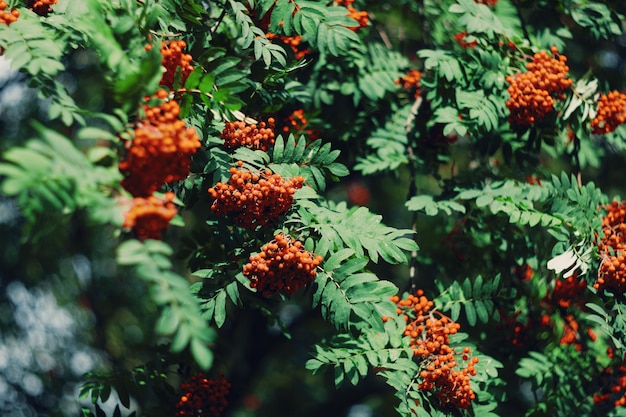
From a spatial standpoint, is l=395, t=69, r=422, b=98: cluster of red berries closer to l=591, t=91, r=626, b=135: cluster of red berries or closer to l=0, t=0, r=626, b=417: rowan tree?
l=0, t=0, r=626, b=417: rowan tree

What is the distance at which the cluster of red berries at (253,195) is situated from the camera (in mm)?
2135

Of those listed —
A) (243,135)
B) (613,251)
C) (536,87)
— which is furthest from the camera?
(536,87)

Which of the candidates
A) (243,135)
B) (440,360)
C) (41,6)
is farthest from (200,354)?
(41,6)

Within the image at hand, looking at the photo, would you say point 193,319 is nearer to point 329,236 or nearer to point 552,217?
point 329,236

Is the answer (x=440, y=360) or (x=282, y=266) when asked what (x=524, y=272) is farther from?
(x=282, y=266)

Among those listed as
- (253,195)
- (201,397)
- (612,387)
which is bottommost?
(612,387)

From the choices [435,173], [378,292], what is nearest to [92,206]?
[378,292]

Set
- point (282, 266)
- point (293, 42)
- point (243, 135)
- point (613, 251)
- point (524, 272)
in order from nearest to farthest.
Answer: point (282, 266)
point (243, 135)
point (613, 251)
point (293, 42)
point (524, 272)

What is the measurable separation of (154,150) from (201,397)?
1.30 m

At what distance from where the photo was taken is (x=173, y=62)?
2.15 metres

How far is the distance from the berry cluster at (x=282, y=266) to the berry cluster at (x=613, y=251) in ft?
3.95

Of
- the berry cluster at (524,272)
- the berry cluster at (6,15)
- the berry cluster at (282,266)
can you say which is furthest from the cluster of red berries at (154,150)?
the berry cluster at (524,272)

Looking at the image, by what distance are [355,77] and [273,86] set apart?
0.78m

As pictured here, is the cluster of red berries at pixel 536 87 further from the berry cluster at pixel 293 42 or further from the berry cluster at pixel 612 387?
the berry cluster at pixel 612 387
